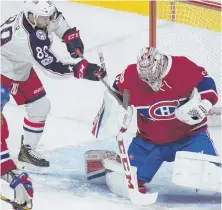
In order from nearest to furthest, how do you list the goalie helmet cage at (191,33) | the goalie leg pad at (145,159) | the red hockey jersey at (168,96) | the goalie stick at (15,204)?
the goalie stick at (15,204) → the red hockey jersey at (168,96) → the goalie leg pad at (145,159) → the goalie helmet cage at (191,33)

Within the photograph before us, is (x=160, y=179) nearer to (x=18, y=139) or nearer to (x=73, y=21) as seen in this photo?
(x=18, y=139)

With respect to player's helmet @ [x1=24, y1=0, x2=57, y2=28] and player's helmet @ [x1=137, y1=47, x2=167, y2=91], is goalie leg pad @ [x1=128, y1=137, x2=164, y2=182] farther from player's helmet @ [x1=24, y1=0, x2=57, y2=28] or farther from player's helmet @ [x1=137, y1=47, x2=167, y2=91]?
player's helmet @ [x1=24, y1=0, x2=57, y2=28]

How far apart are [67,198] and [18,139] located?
0.46 m

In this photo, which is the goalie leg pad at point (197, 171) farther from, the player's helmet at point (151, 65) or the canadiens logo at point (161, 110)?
the player's helmet at point (151, 65)

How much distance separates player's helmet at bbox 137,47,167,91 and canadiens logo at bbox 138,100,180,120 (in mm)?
94

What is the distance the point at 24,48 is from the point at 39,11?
0.14 meters

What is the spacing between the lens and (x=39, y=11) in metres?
2.73

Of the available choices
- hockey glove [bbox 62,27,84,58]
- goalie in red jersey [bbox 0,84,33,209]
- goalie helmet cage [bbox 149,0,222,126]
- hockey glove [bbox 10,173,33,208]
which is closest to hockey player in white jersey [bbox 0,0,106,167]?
hockey glove [bbox 62,27,84,58]

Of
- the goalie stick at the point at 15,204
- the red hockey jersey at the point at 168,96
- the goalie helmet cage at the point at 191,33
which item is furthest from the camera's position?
the goalie helmet cage at the point at 191,33

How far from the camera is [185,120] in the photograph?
2.71 m

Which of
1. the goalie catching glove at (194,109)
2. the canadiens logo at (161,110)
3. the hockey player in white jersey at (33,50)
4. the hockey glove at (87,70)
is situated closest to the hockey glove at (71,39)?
the hockey player in white jersey at (33,50)

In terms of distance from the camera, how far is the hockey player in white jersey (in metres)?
2.77

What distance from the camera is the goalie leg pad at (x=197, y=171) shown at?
2.73m

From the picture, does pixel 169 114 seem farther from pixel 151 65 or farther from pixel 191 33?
pixel 191 33
